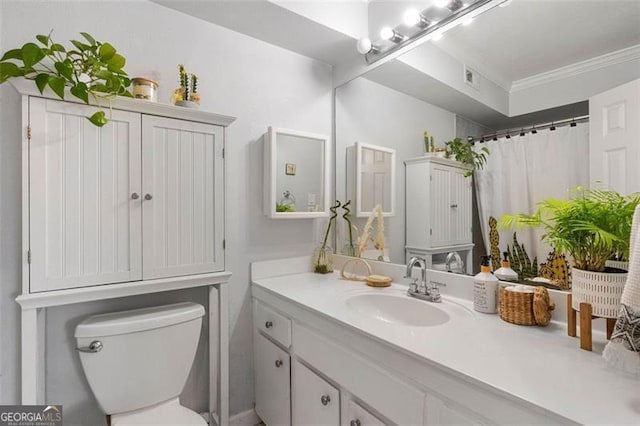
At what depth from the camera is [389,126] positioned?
175 centimetres

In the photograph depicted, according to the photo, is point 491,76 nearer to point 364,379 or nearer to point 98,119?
point 364,379

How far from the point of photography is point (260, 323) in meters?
1.69

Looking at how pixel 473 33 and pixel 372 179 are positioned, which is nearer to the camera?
pixel 473 33

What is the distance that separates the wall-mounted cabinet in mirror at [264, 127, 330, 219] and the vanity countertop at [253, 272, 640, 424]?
0.72 meters

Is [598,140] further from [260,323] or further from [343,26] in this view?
[260,323]

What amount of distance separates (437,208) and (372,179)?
19.4 inches

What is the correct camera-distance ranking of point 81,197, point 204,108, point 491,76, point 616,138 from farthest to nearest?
point 204,108, point 491,76, point 81,197, point 616,138

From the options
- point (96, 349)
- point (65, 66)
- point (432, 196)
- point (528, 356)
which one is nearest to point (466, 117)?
point (432, 196)

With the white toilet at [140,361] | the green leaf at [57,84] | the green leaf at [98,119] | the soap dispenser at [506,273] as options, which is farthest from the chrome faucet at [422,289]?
the green leaf at [57,84]

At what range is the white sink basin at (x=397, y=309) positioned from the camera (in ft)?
4.25

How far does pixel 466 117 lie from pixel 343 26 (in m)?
0.89

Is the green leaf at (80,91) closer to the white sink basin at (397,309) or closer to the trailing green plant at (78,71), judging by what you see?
the trailing green plant at (78,71)

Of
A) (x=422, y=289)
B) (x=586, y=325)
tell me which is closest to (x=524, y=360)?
(x=586, y=325)

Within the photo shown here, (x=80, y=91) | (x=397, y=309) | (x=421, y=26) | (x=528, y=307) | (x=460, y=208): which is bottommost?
(x=397, y=309)
